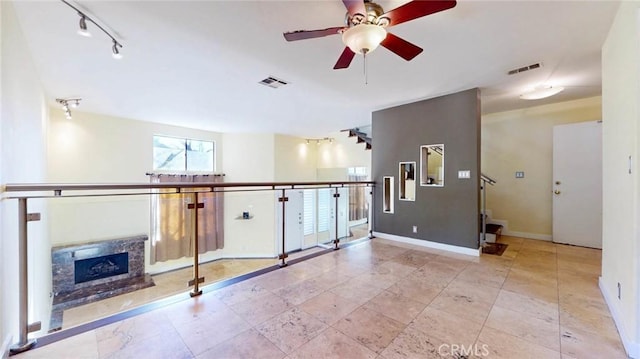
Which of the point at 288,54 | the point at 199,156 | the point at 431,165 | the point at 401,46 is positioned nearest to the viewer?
the point at 401,46

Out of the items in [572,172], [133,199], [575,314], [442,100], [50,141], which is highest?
[442,100]

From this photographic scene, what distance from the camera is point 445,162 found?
4.09 m

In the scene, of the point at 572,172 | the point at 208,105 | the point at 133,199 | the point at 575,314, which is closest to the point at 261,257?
the point at 133,199

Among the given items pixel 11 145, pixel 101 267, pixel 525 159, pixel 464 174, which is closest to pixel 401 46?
pixel 464 174

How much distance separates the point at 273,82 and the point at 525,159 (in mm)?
5113

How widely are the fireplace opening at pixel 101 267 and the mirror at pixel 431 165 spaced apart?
6764 millimetres

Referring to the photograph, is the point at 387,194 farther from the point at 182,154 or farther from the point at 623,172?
the point at 182,154

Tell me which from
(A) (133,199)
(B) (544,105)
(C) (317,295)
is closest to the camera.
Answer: (C) (317,295)

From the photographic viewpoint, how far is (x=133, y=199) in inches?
229

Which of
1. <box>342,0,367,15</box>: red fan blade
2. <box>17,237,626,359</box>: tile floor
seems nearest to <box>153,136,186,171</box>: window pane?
<box>17,237,626,359</box>: tile floor

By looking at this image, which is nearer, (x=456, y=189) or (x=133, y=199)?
(x=456, y=189)

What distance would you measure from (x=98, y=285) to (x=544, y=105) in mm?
9988

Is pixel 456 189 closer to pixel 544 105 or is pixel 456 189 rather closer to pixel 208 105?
pixel 544 105

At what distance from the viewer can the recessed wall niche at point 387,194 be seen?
483cm
